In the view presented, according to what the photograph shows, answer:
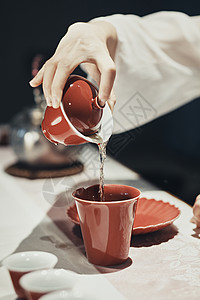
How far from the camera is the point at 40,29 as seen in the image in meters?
2.71

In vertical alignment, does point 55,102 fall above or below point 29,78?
above

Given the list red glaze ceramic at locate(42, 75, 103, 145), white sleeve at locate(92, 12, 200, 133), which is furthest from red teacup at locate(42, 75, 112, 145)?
white sleeve at locate(92, 12, 200, 133)

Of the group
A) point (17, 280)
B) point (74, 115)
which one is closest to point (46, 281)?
point (17, 280)

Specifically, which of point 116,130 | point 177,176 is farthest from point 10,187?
point 177,176

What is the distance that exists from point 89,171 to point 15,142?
0.32 meters

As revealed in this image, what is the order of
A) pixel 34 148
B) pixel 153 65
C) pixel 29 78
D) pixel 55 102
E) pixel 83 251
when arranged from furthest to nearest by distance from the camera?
pixel 29 78, pixel 34 148, pixel 153 65, pixel 83 251, pixel 55 102

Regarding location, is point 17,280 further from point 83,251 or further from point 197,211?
point 197,211

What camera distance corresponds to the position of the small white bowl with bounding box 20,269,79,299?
560 mm

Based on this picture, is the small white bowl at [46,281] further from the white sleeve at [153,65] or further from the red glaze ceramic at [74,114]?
the white sleeve at [153,65]

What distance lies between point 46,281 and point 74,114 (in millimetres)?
304

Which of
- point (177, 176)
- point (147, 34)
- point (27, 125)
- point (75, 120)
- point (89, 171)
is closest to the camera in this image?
point (75, 120)

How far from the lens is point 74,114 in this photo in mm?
754

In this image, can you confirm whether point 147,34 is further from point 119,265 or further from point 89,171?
point 119,265

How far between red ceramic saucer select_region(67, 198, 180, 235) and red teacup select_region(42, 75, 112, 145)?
8.5 inches
